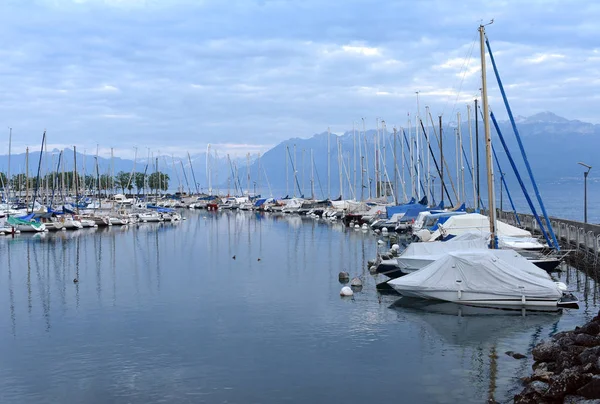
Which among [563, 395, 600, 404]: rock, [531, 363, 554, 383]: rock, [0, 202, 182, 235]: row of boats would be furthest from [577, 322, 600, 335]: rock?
[0, 202, 182, 235]: row of boats

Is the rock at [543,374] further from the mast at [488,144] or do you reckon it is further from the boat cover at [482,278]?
the mast at [488,144]

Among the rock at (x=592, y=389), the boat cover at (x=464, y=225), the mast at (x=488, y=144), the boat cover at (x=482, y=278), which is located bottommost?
the rock at (x=592, y=389)

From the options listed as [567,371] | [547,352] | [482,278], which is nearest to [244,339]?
[482,278]

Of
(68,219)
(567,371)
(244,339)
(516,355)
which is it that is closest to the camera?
(567,371)

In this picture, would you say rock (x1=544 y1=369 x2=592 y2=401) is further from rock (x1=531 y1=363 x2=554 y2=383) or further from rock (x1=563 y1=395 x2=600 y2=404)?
rock (x1=531 y1=363 x2=554 y2=383)

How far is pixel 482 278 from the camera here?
87.6 feet

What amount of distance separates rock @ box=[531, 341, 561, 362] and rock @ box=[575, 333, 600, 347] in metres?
0.57

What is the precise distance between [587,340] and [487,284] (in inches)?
343

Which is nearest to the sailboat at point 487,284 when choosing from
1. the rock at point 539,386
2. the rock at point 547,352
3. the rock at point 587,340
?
the rock at point 547,352

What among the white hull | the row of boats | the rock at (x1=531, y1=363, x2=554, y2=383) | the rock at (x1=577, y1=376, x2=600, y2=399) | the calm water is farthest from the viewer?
the row of boats

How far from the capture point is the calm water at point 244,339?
59.7 ft

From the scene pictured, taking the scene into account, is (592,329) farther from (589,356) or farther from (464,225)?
(464,225)

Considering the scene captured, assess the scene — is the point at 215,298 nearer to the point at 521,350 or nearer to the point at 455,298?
the point at 455,298

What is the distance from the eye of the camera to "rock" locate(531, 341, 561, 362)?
60.0 feet
